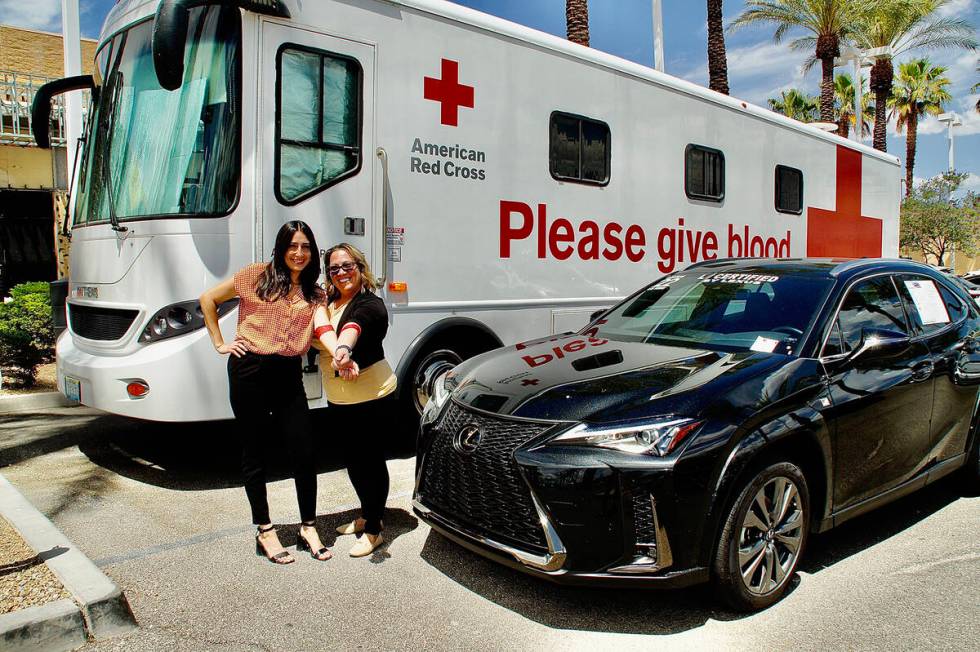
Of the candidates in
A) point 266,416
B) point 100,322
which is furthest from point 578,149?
point 100,322

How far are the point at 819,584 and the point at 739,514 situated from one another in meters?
0.91

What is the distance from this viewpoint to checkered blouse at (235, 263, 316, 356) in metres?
4.05

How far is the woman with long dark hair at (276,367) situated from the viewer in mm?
4066

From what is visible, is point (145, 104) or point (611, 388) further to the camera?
point (145, 104)

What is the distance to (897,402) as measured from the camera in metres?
4.21

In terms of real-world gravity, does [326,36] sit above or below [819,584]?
above

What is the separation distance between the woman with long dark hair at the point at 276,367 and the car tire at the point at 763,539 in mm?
2109

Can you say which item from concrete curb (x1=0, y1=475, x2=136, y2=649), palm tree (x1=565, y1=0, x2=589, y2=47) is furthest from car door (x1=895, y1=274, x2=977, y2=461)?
palm tree (x1=565, y1=0, x2=589, y2=47)

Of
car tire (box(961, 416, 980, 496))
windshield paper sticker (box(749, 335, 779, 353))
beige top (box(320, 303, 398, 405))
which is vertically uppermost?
windshield paper sticker (box(749, 335, 779, 353))

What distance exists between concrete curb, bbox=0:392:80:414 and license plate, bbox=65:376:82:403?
8.01 feet

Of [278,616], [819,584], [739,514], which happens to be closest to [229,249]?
[278,616]

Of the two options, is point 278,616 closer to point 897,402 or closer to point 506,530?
point 506,530

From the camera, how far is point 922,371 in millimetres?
4441

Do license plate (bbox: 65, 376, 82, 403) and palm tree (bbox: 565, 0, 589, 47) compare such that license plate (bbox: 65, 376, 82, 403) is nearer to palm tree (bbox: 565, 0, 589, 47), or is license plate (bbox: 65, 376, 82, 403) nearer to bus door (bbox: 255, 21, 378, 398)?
bus door (bbox: 255, 21, 378, 398)
